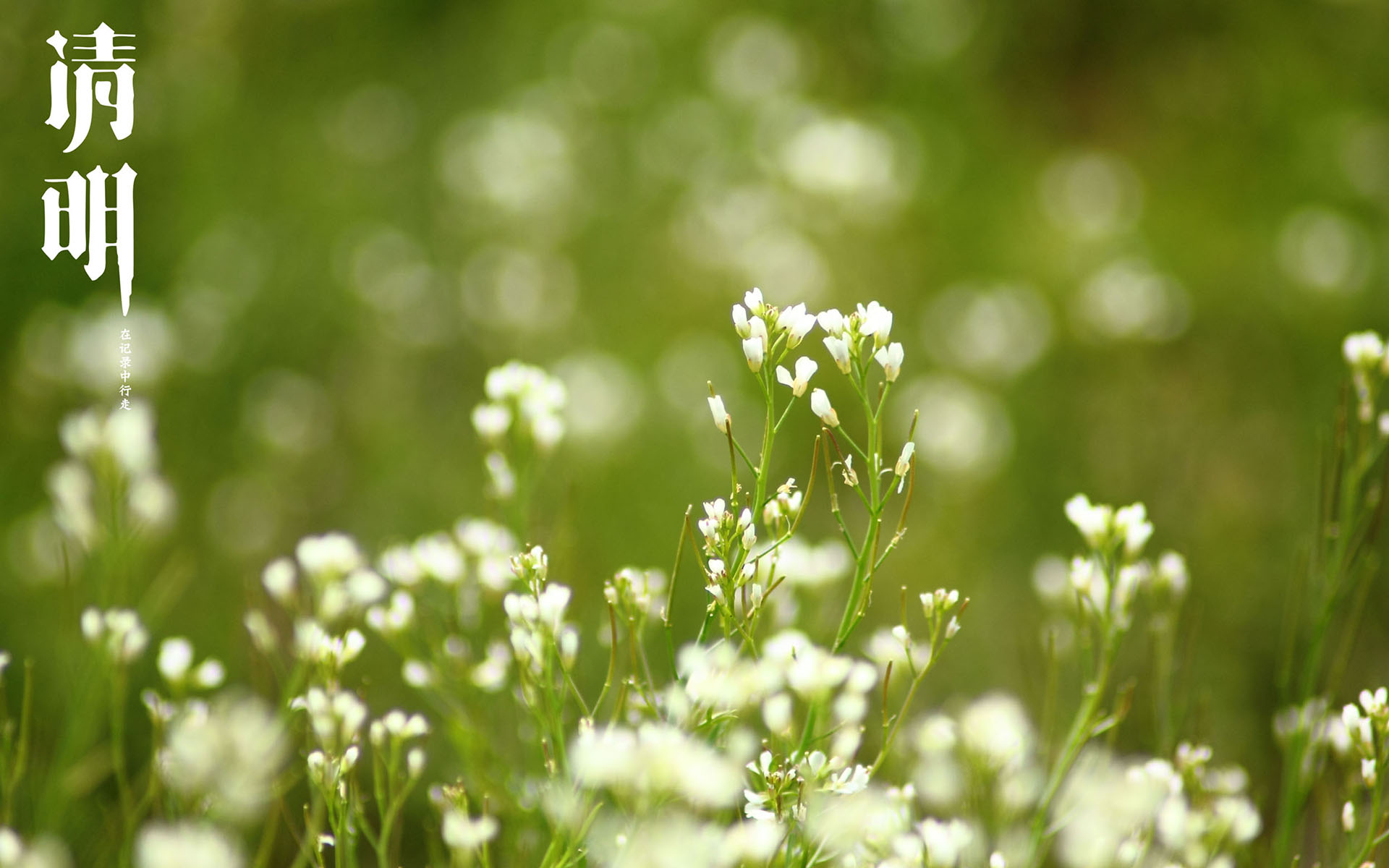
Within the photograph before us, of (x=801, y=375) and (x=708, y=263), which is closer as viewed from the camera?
(x=801, y=375)

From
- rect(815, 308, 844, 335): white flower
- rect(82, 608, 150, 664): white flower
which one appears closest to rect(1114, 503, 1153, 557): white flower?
rect(815, 308, 844, 335): white flower

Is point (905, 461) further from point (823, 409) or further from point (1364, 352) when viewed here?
point (1364, 352)

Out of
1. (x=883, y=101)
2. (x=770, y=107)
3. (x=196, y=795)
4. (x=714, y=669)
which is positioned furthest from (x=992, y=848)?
(x=883, y=101)

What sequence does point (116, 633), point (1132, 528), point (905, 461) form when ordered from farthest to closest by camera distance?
point (116, 633)
point (1132, 528)
point (905, 461)

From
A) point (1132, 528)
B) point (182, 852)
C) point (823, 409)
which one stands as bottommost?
point (182, 852)

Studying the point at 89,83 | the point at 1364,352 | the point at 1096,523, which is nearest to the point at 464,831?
the point at 1096,523

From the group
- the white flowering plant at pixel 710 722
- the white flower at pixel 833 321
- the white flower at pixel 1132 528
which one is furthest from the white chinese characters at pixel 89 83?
the white flower at pixel 1132 528

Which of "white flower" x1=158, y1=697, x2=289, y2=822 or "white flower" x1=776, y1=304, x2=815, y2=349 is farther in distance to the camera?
"white flower" x1=776, y1=304, x2=815, y2=349

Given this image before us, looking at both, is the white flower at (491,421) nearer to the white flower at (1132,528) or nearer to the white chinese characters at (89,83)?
the white flower at (1132,528)

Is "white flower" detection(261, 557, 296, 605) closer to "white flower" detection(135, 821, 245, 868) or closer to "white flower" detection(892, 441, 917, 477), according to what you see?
"white flower" detection(135, 821, 245, 868)

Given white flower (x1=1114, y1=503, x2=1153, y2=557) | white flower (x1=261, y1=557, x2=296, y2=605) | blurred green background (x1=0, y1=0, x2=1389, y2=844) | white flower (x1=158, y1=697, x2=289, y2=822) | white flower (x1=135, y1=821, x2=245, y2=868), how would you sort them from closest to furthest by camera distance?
white flower (x1=135, y1=821, x2=245, y2=868) < white flower (x1=158, y1=697, x2=289, y2=822) < white flower (x1=1114, y1=503, x2=1153, y2=557) < white flower (x1=261, y1=557, x2=296, y2=605) < blurred green background (x1=0, y1=0, x2=1389, y2=844)
